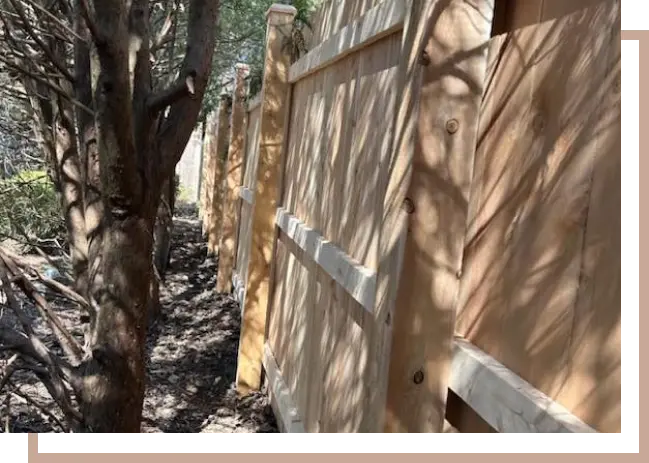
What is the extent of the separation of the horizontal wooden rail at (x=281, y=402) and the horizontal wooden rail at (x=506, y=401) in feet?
5.70

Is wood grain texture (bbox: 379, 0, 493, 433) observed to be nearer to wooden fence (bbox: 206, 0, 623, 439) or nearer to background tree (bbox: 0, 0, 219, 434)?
wooden fence (bbox: 206, 0, 623, 439)

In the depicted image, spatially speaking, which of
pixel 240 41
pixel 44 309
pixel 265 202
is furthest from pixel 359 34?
pixel 240 41

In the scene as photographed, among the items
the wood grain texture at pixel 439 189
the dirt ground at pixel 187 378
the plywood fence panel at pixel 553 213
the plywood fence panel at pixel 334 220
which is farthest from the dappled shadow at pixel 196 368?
the plywood fence panel at pixel 553 213

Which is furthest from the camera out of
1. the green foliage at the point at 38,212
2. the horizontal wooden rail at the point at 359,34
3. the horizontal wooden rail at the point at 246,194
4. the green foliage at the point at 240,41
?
the green foliage at the point at 240,41

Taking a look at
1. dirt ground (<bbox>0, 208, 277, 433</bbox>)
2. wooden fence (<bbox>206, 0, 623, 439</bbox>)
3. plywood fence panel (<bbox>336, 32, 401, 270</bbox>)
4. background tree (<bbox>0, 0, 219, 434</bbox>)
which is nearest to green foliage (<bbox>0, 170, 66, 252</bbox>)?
dirt ground (<bbox>0, 208, 277, 433</bbox>)

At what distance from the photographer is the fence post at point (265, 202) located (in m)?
5.66

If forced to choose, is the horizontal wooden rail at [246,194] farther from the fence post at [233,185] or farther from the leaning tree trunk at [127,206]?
the leaning tree trunk at [127,206]

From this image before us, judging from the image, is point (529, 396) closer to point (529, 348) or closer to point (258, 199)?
point (529, 348)

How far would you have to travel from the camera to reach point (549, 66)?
1767 millimetres

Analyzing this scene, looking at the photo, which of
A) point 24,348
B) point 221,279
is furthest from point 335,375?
point 221,279

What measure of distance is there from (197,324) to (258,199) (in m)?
2.64

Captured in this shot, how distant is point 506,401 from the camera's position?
67.2 inches

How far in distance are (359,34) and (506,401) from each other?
204 cm

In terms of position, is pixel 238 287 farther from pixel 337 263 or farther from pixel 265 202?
→ pixel 337 263
